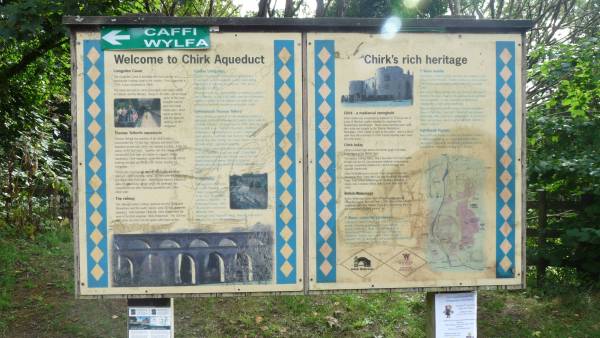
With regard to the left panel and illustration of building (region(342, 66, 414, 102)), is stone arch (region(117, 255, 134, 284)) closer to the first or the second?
the left panel

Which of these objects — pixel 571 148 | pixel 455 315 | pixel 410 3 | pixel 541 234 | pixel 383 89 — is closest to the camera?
pixel 383 89

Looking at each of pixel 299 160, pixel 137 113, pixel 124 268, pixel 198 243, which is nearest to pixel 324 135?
pixel 299 160

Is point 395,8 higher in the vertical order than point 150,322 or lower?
higher

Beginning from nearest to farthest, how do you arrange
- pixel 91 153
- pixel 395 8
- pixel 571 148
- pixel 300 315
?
pixel 91 153 → pixel 300 315 → pixel 571 148 → pixel 395 8

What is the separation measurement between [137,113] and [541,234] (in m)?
5.42

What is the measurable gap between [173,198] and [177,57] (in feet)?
2.70

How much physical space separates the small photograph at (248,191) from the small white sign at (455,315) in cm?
128

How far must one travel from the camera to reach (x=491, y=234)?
3.06 meters

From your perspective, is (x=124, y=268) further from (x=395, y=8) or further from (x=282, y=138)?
(x=395, y=8)

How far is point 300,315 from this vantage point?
523cm

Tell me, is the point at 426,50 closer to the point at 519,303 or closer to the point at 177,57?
the point at 177,57

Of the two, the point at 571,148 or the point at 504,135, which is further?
the point at 571,148

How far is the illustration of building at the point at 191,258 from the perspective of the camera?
293cm

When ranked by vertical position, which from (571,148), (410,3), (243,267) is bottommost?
(243,267)
